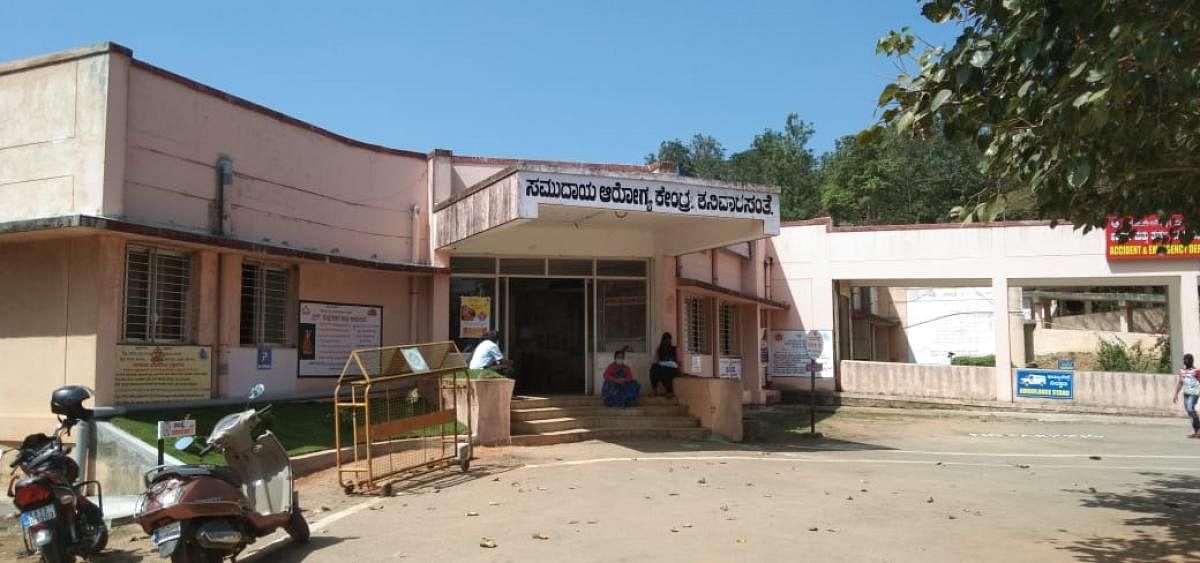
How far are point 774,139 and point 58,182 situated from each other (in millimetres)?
62680

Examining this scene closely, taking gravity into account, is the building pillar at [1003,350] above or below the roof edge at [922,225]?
below

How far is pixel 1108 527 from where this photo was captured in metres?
7.80

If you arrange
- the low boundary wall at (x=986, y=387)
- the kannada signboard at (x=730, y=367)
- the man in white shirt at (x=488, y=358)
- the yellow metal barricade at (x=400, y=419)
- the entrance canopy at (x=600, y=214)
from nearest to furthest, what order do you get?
the yellow metal barricade at (x=400, y=419) → the entrance canopy at (x=600, y=214) → the man in white shirt at (x=488, y=358) → the low boundary wall at (x=986, y=387) → the kannada signboard at (x=730, y=367)

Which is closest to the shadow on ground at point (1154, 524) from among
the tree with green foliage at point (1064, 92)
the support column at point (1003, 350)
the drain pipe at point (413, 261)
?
the tree with green foliage at point (1064, 92)

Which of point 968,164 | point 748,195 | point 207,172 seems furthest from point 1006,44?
point 968,164

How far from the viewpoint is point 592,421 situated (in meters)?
14.0

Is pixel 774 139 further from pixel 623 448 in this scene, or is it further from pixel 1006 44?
pixel 1006 44

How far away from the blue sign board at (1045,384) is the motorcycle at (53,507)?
21262 millimetres

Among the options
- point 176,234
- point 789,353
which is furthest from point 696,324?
point 176,234

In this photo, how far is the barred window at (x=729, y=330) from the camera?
73.1 ft

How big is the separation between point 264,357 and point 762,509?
802cm

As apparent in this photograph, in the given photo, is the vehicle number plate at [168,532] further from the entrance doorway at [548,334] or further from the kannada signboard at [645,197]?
the entrance doorway at [548,334]

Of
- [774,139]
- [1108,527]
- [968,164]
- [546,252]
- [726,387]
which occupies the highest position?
[774,139]

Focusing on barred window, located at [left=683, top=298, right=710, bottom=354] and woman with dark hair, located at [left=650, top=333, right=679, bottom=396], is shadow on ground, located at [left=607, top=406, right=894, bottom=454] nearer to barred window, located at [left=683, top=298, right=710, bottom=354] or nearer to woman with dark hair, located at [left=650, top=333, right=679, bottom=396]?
woman with dark hair, located at [left=650, top=333, right=679, bottom=396]
